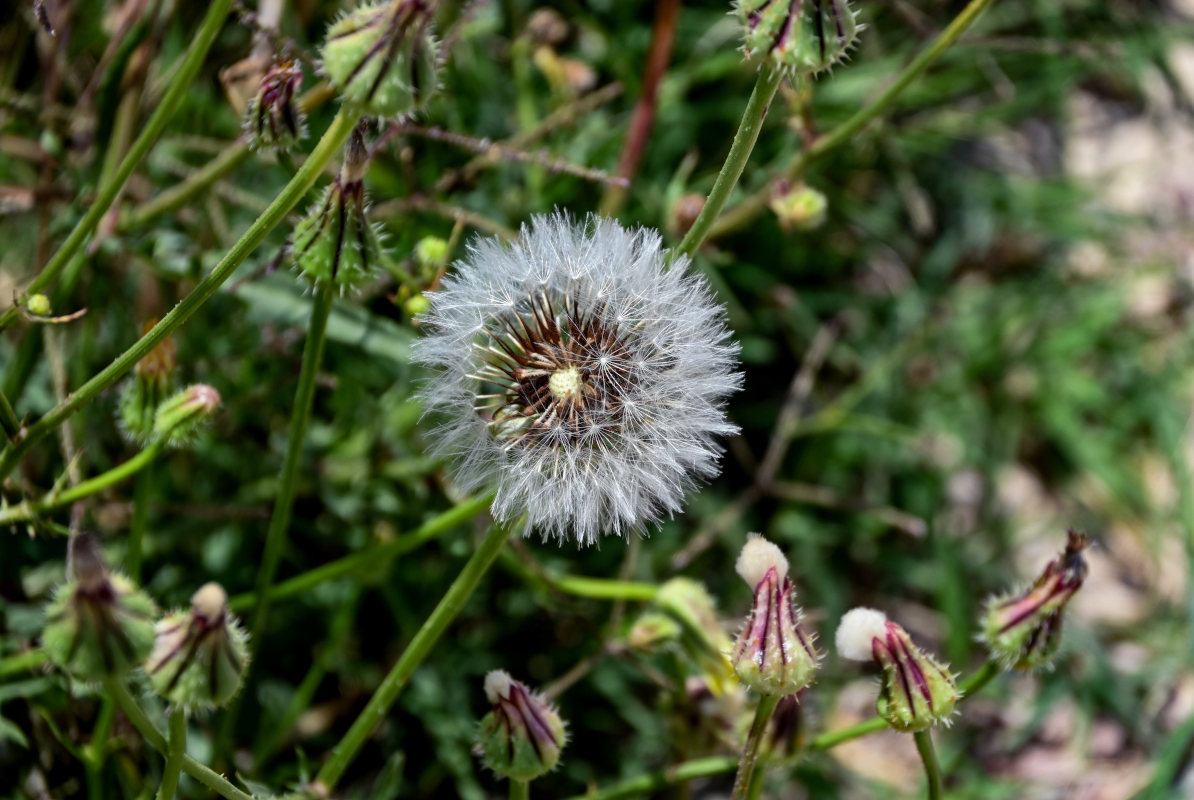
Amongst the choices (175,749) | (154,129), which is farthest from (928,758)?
(154,129)

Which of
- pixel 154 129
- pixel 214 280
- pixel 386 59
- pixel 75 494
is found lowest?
pixel 75 494

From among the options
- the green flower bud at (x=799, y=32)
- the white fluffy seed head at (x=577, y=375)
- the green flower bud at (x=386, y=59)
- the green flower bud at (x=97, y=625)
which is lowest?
the green flower bud at (x=97, y=625)

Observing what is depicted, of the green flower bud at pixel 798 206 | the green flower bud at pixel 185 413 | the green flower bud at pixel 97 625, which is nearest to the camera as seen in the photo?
the green flower bud at pixel 97 625

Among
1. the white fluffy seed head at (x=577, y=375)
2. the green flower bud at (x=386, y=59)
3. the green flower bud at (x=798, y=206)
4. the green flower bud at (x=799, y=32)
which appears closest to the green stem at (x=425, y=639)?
the white fluffy seed head at (x=577, y=375)

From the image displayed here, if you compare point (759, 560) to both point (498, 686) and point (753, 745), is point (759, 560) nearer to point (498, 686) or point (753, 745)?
point (753, 745)

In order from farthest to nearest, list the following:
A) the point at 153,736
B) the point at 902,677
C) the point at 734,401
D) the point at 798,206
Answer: the point at 734,401 < the point at 798,206 < the point at 902,677 < the point at 153,736

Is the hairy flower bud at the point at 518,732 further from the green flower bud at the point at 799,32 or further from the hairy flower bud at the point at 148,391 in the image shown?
the green flower bud at the point at 799,32
